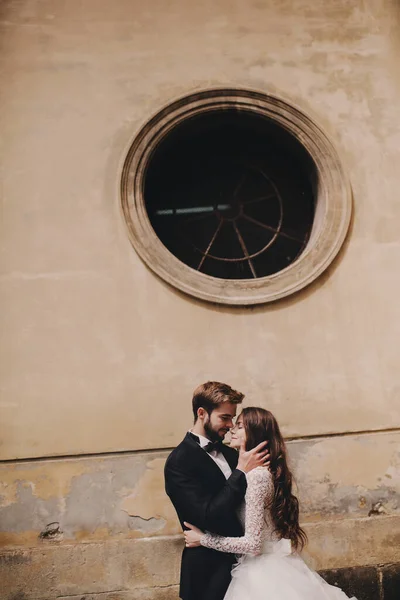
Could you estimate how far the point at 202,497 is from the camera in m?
2.63

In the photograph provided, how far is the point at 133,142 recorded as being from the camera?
496cm

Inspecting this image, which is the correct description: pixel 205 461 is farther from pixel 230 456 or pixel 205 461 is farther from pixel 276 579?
pixel 276 579

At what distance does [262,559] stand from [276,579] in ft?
0.38

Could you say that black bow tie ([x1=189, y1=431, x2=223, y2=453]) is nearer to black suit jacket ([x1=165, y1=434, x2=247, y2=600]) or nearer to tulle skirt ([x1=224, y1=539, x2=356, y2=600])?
black suit jacket ([x1=165, y1=434, x2=247, y2=600])

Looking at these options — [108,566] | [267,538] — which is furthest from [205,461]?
[108,566]

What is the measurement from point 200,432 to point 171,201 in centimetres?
321

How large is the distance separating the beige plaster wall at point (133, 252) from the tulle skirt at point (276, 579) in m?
1.90

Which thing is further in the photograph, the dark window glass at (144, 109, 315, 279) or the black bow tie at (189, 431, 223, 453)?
the dark window glass at (144, 109, 315, 279)

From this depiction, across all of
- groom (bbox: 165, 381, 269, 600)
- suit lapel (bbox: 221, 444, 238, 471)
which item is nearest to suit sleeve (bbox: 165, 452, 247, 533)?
groom (bbox: 165, 381, 269, 600)

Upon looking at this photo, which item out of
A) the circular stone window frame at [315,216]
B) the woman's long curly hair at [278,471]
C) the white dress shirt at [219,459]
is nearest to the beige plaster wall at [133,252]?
the circular stone window frame at [315,216]

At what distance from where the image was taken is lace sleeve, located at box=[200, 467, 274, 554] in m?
2.52

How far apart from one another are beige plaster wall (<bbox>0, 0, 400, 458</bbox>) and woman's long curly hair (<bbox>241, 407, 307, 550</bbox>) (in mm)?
1812

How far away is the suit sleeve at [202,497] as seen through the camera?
254cm

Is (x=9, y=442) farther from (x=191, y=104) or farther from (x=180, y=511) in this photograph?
(x=191, y=104)
